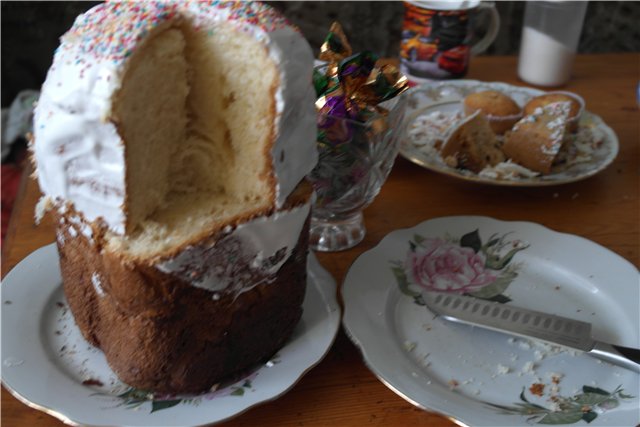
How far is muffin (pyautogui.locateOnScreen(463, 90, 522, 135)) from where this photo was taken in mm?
1258

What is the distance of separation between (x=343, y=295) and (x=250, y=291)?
0.52 feet

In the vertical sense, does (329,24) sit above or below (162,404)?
below

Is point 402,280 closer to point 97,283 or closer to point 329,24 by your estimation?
point 97,283

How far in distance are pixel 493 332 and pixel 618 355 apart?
0.49 feet

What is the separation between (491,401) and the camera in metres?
0.75

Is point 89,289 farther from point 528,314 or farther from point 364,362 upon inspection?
point 528,314

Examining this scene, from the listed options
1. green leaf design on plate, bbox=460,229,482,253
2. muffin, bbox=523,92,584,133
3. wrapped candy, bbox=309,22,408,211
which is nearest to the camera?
wrapped candy, bbox=309,22,408,211

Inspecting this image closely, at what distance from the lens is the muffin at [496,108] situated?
1258mm

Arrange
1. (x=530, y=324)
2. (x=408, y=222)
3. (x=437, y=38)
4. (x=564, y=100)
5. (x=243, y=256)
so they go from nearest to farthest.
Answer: (x=243, y=256), (x=530, y=324), (x=408, y=222), (x=564, y=100), (x=437, y=38)

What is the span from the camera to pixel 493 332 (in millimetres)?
852

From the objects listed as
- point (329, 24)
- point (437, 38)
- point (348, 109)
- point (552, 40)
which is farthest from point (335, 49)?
point (329, 24)

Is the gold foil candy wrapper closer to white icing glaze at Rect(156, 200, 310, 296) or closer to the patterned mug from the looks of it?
white icing glaze at Rect(156, 200, 310, 296)

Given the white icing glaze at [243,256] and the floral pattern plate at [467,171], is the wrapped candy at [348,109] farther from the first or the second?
the white icing glaze at [243,256]

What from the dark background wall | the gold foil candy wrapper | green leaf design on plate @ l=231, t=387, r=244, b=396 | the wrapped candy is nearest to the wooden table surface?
green leaf design on plate @ l=231, t=387, r=244, b=396
